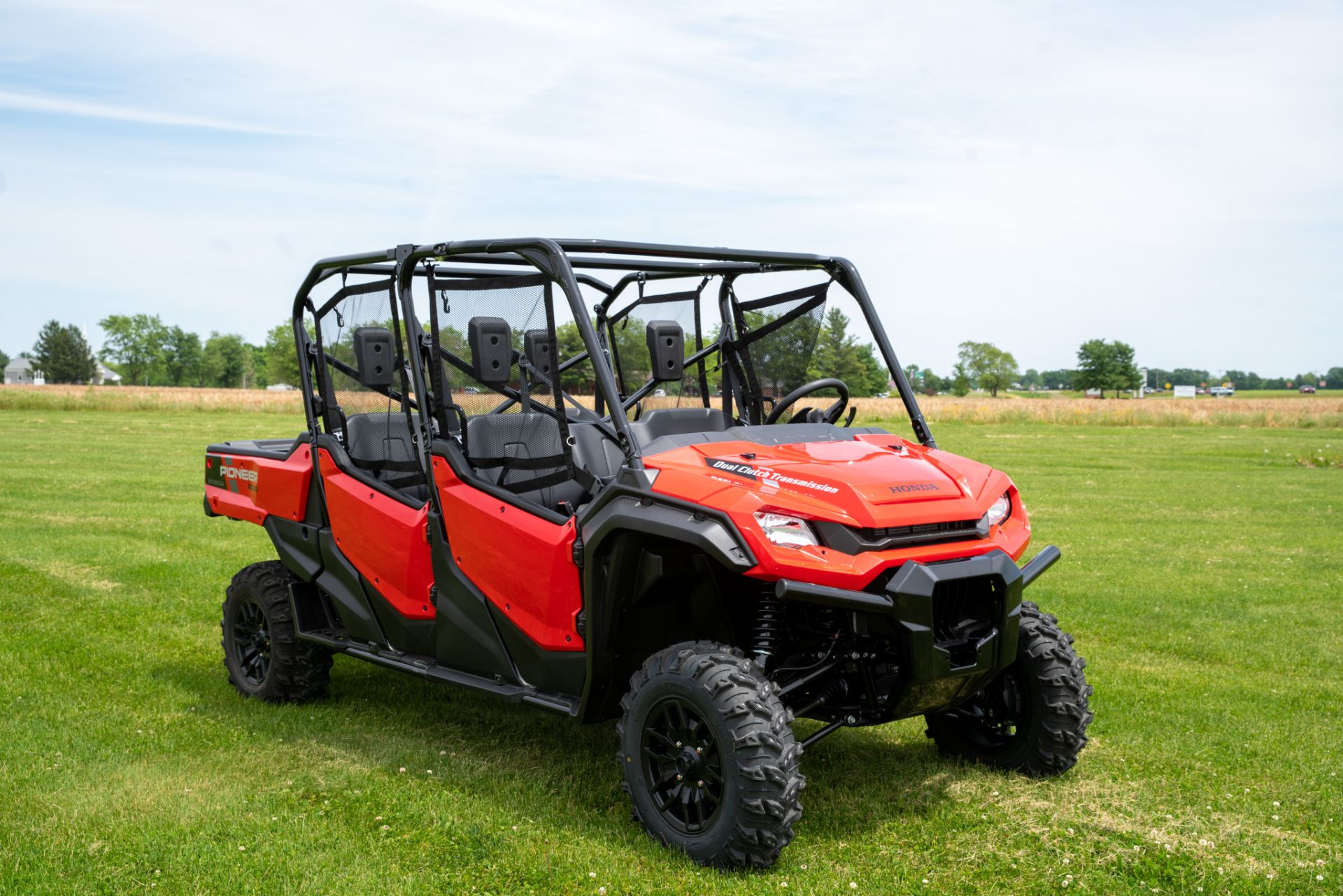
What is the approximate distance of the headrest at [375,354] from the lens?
6.29 meters

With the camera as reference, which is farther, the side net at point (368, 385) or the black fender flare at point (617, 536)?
the side net at point (368, 385)

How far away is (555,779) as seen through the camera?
5.52 meters

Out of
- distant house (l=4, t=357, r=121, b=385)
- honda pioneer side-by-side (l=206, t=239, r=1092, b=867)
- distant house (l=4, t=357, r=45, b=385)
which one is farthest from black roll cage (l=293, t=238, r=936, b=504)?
distant house (l=4, t=357, r=45, b=385)

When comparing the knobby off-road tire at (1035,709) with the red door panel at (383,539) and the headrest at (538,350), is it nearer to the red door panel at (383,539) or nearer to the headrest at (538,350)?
the headrest at (538,350)

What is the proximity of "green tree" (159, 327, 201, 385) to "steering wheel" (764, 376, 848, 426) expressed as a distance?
144303mm

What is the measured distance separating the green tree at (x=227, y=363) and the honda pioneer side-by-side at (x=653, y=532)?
138 meters

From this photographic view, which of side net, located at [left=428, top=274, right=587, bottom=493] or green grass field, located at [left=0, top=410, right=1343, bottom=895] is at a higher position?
side net, located at [left=428, top=274, right=587, bottom=493]

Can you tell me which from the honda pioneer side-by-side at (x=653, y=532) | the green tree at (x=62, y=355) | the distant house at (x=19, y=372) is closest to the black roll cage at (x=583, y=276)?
the honda pioneer side-by-side at (x=653, y=532)

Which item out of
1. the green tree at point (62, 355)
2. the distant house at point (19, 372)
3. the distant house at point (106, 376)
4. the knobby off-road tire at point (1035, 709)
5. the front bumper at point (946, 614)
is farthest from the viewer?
the distant house at point (19, 372)

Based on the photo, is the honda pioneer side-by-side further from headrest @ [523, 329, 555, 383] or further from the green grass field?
the green grass field

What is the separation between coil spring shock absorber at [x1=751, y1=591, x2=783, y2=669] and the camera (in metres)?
4.71

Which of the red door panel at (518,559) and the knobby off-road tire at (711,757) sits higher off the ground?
the red door panel at (518,559)

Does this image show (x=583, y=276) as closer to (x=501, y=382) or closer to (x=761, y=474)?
(x=501, y=382)

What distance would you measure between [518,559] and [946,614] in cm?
185
